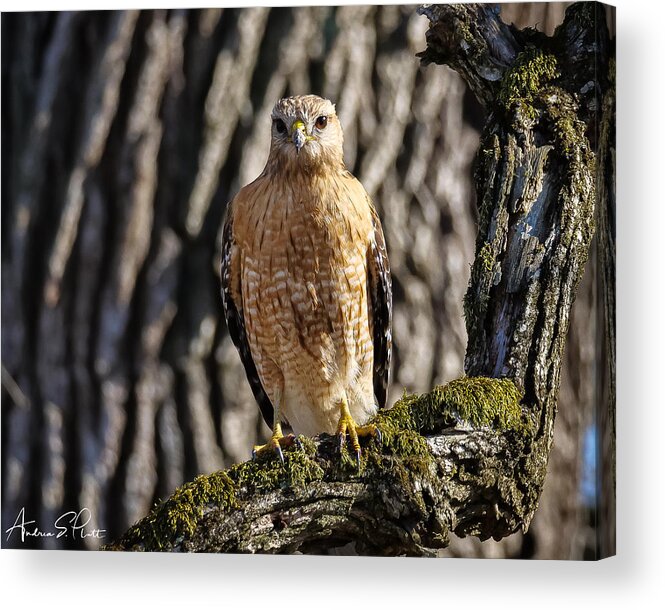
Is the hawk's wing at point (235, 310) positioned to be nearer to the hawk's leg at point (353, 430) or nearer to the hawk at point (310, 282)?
the hawk at point (310, 282)

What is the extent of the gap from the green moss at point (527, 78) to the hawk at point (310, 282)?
25.0 inches

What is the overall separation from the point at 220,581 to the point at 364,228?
55.3 inches

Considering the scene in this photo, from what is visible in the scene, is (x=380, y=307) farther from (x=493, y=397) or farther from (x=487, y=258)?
(x=493, y=397)

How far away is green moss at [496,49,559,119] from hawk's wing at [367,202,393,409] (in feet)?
2.13

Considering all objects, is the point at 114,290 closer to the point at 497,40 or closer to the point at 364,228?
the point at 364,228

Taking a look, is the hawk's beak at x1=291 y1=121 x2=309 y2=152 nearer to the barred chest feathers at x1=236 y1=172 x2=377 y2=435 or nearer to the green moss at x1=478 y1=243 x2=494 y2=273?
the barred chest feathers at x1=236 y1=172 x2=377 y2=435

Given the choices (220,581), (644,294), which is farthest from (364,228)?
(220,581)

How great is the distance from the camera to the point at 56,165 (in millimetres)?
4402

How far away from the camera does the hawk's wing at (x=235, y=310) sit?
4.26 metres

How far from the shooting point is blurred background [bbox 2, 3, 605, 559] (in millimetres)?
4242
